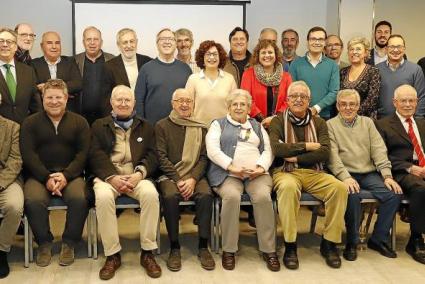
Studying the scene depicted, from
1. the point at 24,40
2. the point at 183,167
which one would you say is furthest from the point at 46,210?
the point at 24,40

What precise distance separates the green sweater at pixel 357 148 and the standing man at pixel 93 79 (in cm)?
187

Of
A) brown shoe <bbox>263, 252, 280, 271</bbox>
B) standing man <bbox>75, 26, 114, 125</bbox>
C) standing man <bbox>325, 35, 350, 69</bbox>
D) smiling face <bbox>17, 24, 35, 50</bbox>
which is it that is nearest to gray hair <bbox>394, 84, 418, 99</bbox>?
standing man <bbox>325, 35, 350, 69</bbox>

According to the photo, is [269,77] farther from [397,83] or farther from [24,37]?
[24,37]

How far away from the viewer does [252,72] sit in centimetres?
444

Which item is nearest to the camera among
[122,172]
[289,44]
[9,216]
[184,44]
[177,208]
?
[9,216]

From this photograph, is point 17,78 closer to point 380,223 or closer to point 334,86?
point 334,86

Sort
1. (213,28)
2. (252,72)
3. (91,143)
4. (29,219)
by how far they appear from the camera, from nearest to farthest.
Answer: (29,219) → (91,143) → (252,72) → (213,28)

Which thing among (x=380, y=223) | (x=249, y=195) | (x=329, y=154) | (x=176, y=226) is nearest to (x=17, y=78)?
(x=176, y=226)

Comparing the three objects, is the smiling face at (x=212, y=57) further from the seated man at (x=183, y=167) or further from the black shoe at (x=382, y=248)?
the black shoe at (x=382, y=248)

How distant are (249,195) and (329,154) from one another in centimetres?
68

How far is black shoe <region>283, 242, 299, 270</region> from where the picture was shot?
373 cm

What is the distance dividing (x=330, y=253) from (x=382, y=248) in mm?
452

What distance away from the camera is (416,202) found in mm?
3926

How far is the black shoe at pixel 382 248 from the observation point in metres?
3.98
